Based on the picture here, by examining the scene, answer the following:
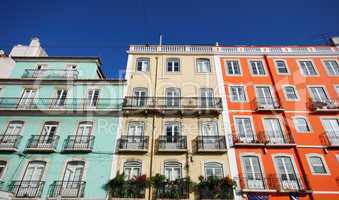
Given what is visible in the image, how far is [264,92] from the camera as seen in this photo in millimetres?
21406

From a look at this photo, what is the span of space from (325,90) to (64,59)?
81.0 feet

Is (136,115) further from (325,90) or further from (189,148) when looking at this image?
(325,90)

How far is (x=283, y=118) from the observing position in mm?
19688

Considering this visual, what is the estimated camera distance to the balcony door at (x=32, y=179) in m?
16.1

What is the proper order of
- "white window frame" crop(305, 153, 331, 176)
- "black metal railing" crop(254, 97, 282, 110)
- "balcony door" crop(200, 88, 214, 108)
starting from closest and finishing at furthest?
"white window frame" crop(305, 153, 331, 176)
"black metal railing" crop(254, 97, 282, 110)
"balcony door" crop(200, 88, 214, 108)

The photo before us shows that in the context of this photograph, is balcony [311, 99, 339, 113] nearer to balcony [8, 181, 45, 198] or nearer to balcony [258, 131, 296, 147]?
balcony [258, 131, 296, 147]

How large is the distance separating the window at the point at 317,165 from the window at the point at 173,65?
13.4 meters

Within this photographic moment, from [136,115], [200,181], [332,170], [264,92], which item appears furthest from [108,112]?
[332,170]

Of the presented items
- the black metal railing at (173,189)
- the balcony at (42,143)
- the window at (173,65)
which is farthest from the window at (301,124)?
the balcony at (42,143)

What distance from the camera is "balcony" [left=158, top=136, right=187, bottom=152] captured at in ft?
58.3

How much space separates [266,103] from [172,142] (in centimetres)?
887

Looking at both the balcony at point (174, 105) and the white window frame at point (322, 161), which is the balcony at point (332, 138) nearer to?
the white window frame at point (322, 161)

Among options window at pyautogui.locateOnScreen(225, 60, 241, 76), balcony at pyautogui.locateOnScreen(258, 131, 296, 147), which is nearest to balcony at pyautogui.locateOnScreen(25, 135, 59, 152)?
balcony at pyautogui.locateOnScreen(258, 131, 296, 147)

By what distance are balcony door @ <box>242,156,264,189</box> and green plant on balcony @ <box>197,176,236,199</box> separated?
4.41 feet
